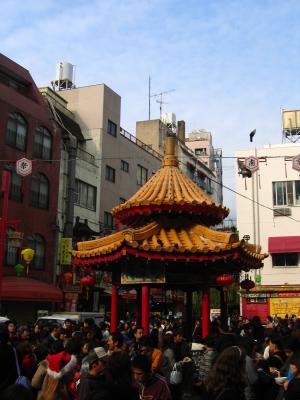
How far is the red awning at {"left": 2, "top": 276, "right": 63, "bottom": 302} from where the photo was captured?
85.3 feet

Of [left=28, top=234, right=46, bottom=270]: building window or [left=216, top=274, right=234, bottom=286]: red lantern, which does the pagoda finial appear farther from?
[left=28, top=234, right=46, bottom=270]: building window

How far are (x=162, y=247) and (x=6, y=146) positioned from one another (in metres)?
19.2

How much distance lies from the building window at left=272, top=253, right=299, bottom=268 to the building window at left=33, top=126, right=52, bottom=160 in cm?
1475

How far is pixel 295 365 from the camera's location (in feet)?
19.8

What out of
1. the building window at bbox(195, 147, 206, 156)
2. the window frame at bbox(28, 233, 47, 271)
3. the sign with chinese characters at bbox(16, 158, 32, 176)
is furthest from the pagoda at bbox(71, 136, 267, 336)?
the building window at bbox(195, 147, 206, 156)

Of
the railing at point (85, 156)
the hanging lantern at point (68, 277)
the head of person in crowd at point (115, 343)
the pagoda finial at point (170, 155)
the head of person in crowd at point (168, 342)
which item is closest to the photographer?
the head of person in crowd at point (115, 343)

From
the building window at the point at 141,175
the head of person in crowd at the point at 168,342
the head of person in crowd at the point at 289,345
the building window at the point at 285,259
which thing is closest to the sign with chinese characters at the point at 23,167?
the building window at the point at 285,259

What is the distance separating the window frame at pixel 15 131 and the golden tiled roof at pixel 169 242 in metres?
17.4

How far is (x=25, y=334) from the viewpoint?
9609mm

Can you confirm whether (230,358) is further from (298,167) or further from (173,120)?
(173,120)

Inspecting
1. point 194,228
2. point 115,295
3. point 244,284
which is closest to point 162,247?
point 194,228

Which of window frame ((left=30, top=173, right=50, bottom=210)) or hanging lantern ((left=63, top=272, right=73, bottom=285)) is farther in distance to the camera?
hanging lantern ((left=63, top=272, right=73, bottom=285))

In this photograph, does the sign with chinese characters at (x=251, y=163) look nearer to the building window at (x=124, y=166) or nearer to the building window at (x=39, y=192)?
the building window at (x=39, y=192)

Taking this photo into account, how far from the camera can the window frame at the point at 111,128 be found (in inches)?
1550
